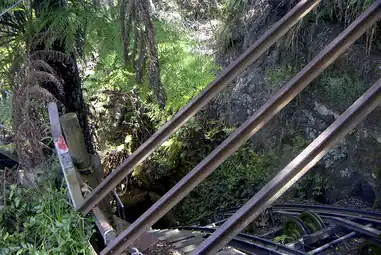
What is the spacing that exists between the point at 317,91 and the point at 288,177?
4.64 meters

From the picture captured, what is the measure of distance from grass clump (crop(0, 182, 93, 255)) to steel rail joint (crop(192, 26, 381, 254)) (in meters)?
1.16

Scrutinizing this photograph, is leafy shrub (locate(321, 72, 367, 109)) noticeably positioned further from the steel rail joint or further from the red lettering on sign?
the red lettering on sign

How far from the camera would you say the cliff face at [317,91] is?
5910 mm

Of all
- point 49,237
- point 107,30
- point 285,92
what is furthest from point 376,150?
point 49,237

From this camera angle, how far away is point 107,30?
12.6 ft

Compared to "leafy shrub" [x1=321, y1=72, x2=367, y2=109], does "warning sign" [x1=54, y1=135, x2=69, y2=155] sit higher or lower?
higher

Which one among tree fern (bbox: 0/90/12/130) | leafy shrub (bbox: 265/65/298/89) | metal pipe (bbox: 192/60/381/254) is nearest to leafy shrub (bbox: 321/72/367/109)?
leafy shrub (bbox: 265/65/298/89)

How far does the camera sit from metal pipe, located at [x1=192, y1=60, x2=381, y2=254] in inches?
85.3

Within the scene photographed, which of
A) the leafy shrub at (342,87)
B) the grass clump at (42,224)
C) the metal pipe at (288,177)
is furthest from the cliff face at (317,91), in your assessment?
the grass clump at (42,224)

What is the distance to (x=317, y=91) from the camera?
654 centimetres

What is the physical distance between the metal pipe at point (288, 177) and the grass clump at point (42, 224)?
3.80 ft

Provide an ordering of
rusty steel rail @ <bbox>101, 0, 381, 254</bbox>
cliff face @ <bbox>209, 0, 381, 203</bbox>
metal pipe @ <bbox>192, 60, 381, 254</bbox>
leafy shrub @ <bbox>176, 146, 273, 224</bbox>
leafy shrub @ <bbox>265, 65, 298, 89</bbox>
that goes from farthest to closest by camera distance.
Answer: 1. leafy shrub @ <bbox>176, 146, 273, 224</bbox>
2. leafy shrub @ <bbox>265, 65, 298, 89</bbox>
3. cliff face @ <bbox>209, 0, 381, 203</bbox>
4. rusty steel rail @ <bbox>101, 0, 381, 254</bbox>
5. metal pipe @ <bbox>192, 60, 381, 254</bbox>

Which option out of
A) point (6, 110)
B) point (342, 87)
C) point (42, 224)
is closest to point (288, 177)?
point (42, 224)

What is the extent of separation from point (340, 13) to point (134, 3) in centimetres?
344
